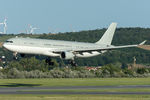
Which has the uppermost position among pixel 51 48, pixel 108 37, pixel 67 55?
pixel 108 37

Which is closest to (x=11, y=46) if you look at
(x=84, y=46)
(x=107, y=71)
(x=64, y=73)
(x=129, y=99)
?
(x=84, y=46)

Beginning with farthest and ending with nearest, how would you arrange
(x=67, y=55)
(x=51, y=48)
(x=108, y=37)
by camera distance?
(x=108, y=37) → (x=67, y=55) → (x=51, y=48)

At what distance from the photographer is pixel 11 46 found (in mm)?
92125

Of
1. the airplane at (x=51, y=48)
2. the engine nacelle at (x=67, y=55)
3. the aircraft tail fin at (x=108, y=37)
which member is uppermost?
the aircraft tail fin at (x=108, y=37)

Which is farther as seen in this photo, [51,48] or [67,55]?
[67,55]

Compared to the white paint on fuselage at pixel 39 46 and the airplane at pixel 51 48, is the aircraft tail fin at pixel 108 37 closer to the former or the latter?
the airplane at pixel 51 48

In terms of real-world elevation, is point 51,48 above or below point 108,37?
below

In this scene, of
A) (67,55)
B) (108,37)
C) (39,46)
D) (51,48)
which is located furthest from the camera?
(108,37)

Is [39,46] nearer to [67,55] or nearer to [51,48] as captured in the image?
[51,48]

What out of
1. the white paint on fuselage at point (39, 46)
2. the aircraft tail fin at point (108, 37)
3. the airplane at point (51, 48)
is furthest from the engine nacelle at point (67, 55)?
the aircraft tail fin at point (108, 37)

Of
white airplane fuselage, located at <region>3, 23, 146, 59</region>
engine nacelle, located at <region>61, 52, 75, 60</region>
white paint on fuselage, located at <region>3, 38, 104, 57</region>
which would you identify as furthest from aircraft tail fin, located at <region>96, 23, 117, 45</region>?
engine nacelle, located at <region>61, 52, 75, 60</region>

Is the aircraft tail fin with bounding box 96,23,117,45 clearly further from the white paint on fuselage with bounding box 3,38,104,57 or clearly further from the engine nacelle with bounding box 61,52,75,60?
the engine nacelle with bounding box 61,52,75,60

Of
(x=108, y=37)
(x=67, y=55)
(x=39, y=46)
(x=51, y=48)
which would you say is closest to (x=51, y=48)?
(x=51, y=48)

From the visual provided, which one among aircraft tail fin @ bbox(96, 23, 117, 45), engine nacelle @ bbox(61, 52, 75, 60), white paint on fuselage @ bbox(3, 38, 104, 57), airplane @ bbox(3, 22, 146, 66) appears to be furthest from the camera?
aircraft tail fin @ bbox(96, 23, 117, 45)
